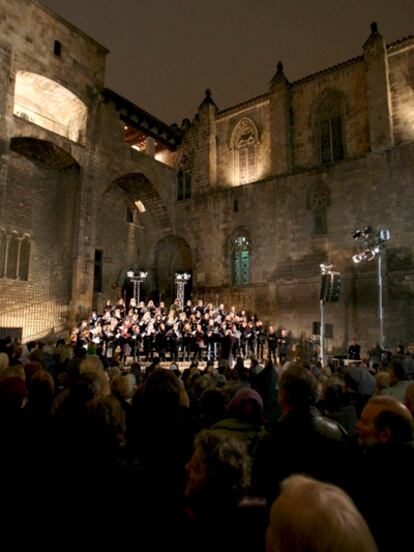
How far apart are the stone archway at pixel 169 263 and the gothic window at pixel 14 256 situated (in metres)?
7.77

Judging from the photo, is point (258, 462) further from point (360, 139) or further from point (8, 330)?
point (360, 139)

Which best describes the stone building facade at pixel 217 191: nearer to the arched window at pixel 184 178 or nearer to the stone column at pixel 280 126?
the stone column at pixel 280 126

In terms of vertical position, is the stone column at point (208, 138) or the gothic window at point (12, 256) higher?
the stone column at point (208, 138)

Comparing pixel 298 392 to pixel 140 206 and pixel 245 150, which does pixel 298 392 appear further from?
pixel 140 206

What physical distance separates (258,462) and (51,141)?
58.1 feet

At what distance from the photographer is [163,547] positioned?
5.35ft

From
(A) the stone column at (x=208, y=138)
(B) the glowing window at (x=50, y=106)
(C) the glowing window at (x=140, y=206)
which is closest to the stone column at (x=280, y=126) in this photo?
(A) the stone column at (x=208, y=138)

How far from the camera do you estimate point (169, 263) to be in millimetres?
23312

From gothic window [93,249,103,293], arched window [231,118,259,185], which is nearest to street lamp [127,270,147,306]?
gothic window [93,249,103,293]

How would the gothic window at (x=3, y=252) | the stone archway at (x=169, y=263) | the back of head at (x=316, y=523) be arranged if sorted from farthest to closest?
the stone archway at (x=169, y=263) → the gothic window at (x=3, y=252) → the back of head at (x=316, y=523)

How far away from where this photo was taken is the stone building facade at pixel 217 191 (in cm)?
1633

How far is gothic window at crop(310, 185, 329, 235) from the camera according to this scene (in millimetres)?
18312

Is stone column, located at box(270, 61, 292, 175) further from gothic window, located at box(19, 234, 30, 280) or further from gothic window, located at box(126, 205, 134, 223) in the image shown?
gothic window, located at box(19, 234, 30, 280)

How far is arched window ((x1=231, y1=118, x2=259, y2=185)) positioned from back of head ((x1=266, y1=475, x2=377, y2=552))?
21.9 m
